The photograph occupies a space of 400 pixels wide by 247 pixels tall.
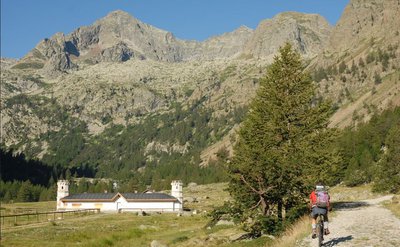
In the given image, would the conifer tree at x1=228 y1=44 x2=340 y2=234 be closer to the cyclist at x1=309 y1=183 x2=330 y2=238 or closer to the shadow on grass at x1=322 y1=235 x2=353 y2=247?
the shadow on grass at x1=322 y1=235 x2=353 y2=247

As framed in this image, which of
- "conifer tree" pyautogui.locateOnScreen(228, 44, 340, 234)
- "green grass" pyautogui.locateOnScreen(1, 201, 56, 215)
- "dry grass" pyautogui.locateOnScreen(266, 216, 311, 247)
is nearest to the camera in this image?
"dry grass" pyautogui.locateOnScreen(266, 216, 311, 247)

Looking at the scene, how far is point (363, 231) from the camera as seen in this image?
27.6m

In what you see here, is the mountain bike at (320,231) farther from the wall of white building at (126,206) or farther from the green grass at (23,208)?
the wall of white building at (126,206)

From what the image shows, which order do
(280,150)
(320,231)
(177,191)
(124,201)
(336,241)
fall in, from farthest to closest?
(177,191) < (124,201) < (280,150) < (336,241) < (320,231)

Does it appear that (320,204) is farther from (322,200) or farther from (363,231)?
(363,231)

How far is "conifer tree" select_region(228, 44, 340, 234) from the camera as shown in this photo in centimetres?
3384

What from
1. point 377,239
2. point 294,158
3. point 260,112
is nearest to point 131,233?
point 260,112

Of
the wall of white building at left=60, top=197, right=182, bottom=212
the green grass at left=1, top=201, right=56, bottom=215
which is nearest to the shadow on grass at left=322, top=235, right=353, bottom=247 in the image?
the wall of white building at left=60, top=197, right=182, bottom=212

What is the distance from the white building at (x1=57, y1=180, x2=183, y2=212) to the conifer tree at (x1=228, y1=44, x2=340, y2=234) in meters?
81.7

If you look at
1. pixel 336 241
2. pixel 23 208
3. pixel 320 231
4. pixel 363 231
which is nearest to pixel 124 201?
pixel 23 208

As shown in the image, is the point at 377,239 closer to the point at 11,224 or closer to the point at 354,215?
the point at 354,215

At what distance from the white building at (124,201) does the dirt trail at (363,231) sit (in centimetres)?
8650

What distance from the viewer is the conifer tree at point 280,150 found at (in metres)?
33.8

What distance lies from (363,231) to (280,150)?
12128 mm
